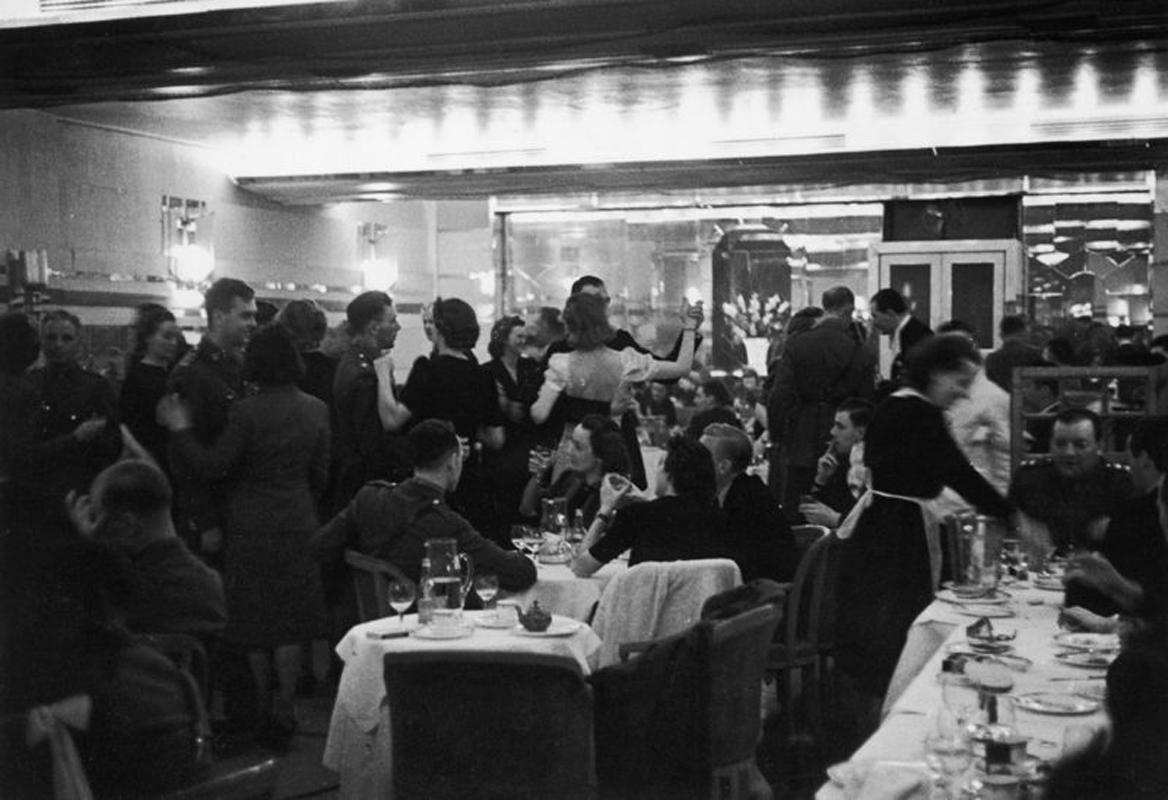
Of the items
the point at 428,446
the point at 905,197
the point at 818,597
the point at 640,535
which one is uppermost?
the point at 905,197

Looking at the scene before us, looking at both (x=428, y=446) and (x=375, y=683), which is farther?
(x=428, y=446)

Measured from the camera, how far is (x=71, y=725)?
238cm

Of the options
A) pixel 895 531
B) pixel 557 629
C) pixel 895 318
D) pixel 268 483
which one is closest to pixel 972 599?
pixel 895 531

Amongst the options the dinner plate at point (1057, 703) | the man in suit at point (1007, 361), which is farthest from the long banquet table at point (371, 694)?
the man in suit at point (1007, 361)

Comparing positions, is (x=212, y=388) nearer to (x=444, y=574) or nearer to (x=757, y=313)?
(x=444, y=574)

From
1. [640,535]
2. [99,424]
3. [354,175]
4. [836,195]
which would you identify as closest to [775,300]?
[836,195]

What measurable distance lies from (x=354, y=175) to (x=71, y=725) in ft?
22.4

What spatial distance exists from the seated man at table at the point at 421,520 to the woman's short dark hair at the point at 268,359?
0.55 metres

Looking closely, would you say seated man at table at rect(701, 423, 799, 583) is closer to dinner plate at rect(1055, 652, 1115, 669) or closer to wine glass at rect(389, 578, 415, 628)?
wine glass at rect(389, 578, 415, 628)

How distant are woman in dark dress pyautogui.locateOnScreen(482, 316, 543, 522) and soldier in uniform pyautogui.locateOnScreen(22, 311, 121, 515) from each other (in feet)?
4.57

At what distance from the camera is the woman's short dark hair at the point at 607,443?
5168 millimetres

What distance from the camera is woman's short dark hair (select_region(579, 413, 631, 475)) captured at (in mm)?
5168

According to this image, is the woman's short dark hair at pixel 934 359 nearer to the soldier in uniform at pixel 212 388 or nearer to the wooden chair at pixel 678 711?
the wooden chair at pixel 678 711

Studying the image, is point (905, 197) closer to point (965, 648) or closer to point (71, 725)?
point (965, 648)
